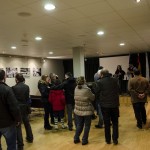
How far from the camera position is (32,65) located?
12.9 m

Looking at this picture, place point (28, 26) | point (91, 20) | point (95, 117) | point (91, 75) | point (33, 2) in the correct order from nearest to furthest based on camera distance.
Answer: point (33, 2) < point (91, 20) < point (28, 26) < point (95, 117) < point (91, 75)

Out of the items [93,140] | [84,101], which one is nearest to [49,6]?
[84,101]

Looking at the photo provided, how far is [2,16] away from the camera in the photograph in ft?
13.8

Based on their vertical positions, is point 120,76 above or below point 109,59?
below

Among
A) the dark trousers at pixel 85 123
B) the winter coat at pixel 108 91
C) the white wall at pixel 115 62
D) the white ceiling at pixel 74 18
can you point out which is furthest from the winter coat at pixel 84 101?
the white wall at pixel 115 62

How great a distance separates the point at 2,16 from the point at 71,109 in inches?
104

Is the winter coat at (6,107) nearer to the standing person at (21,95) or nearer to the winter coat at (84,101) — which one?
the standing person at (21,95)

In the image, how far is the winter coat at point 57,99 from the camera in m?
5.36

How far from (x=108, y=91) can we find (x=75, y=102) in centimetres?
71

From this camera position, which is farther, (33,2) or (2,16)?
(2,16)

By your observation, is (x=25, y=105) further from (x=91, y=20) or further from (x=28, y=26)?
(x=91, y=20)

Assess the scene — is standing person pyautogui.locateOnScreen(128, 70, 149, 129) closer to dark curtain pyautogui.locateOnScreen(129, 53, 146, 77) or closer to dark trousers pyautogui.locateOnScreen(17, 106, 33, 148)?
dark trousers pyautogui.locateOnScreen(17, 106, 33, 148)

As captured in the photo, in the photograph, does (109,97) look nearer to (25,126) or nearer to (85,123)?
(85,123)

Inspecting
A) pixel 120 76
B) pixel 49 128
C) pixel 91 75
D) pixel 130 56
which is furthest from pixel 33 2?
pixel 91 75
